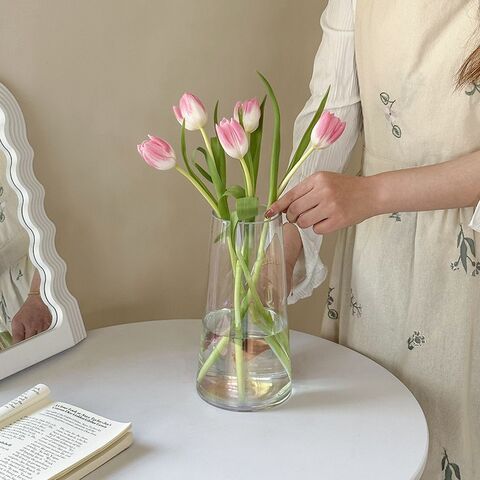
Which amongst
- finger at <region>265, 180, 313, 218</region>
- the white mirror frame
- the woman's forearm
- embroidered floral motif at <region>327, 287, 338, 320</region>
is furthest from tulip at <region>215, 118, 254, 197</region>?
embroidered floral motif at <region>327, 287, 338, 320</region>

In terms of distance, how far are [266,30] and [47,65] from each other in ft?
1.55

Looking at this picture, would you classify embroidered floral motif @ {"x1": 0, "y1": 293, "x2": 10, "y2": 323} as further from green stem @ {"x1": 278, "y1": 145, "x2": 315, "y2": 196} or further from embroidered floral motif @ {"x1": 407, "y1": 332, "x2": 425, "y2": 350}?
embroidered floral motif @ {"x1": 407, "y1": 332, "x2": 425, "y2": 350}

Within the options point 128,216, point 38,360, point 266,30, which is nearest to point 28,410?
point 38,360

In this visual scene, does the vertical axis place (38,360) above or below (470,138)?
below

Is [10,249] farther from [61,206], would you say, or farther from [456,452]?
[456,452]

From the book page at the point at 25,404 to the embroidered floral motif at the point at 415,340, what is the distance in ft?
1.67

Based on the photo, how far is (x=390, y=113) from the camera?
1.24 metres

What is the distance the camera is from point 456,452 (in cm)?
125

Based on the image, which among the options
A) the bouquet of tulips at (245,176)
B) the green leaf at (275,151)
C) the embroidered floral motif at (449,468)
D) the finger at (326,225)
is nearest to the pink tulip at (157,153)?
the bouquet of tulips at (245,176)

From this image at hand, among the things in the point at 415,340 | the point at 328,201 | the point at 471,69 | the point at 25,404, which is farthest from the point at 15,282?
the point at 471,69

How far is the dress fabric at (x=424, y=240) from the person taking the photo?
117cm

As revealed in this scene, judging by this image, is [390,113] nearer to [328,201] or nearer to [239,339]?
[328,201]

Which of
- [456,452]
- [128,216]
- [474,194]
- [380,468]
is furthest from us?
[128,216]

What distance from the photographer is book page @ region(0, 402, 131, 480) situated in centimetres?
93
